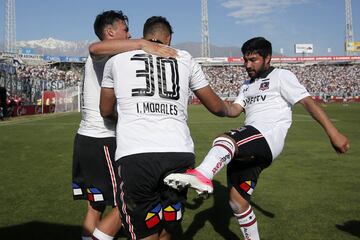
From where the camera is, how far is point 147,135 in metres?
2.88

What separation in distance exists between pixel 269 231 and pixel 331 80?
8072 cm

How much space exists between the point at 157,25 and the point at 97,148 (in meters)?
1.51

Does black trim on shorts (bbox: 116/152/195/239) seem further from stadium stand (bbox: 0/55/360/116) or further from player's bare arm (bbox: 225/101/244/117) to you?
stadium stand (bbox: 0/55/360/116)

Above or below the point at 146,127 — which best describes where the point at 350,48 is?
above

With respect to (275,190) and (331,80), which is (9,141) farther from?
(331,80)

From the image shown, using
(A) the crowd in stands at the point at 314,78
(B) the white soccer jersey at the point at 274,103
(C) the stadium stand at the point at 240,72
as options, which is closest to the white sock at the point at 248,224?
(B) the white soccer jersey at the point at 274,103

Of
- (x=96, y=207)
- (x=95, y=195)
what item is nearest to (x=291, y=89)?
(x=95, y=195)

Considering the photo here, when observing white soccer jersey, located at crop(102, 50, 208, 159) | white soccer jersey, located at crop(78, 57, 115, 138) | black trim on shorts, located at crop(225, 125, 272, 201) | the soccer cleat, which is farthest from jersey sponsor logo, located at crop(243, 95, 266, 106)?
the soccer cleat

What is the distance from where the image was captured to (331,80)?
263 feet

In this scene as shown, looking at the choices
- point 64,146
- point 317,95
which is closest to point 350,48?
point 317,95

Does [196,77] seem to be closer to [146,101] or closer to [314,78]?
[146,101]

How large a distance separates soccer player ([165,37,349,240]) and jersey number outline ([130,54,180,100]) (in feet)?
3.30

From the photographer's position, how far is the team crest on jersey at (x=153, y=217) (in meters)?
2.93

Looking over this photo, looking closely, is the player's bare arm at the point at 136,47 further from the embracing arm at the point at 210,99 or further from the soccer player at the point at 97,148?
the soccer player at the point at 97,148
